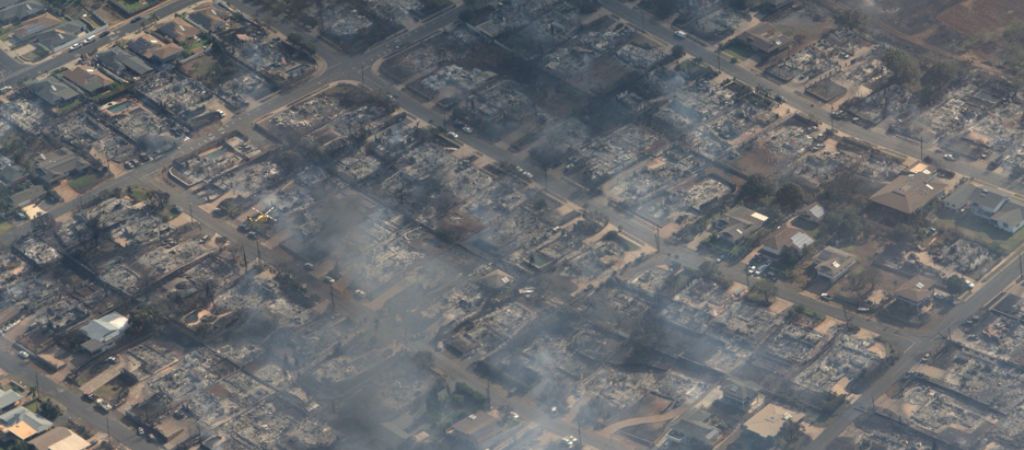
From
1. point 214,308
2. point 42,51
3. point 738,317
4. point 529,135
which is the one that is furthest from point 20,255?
point 738,317

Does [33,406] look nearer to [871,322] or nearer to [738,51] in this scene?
[871,322]

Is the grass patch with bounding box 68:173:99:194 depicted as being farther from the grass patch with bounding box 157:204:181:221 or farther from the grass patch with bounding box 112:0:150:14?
the grass patch with bounding box 112:0:150:14

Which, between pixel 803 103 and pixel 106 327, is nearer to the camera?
pixel 106 327

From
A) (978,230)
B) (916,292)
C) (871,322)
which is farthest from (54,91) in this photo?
(978,230)

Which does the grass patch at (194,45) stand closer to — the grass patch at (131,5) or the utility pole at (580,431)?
the grass patch at (131,5)

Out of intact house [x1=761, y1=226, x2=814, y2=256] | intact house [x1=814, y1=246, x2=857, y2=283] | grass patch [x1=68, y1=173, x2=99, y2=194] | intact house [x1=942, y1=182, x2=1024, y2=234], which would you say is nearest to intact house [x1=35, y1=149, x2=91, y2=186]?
grass patch [x1=68, y1=173, x2=99, y2=194]

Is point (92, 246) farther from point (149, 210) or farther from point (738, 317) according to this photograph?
point (738, 317)
